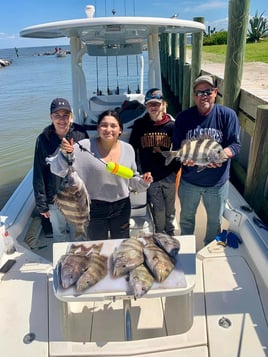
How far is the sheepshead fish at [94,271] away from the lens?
2.27 m

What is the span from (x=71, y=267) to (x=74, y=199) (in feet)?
1.73

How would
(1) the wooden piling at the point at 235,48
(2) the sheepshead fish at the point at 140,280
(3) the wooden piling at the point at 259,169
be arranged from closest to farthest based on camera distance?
(2) the sheepshead fish at the point at 140,280
(3) the wooden piling at the point at 259,169
(1) the wooden piling at the point at 235,48

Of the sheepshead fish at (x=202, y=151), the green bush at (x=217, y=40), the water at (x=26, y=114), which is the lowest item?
the water at (x=26, y=114)

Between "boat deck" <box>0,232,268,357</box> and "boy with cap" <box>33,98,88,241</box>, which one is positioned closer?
"boat deck" <box>0,232,268,357</box>

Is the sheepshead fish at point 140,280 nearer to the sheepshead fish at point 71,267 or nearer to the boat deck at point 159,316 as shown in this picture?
the boat deck at point 159,316

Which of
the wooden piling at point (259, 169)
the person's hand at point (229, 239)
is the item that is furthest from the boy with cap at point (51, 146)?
the wooden piling at point (259, 169)

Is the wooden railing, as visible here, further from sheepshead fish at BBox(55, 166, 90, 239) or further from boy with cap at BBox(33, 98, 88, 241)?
sheepshead fish at BBox(55, 166, 90, 239)

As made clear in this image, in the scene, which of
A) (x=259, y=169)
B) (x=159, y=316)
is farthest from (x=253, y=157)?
(x=159, y=316)

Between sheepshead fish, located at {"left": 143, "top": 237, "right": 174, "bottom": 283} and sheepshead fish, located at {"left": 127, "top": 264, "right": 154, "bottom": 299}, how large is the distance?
45 mm

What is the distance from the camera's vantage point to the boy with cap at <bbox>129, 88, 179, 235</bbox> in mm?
3283

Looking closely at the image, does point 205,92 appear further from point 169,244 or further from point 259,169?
point 259,169

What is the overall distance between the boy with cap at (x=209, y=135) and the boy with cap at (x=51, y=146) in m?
1.02

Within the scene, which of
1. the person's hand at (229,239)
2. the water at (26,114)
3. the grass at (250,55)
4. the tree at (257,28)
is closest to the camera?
the person's hand at (229,239)

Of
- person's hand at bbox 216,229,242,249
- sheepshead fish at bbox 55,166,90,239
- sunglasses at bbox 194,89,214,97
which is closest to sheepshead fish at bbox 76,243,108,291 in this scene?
sheepshead fish at bbox 55,166,90,239
